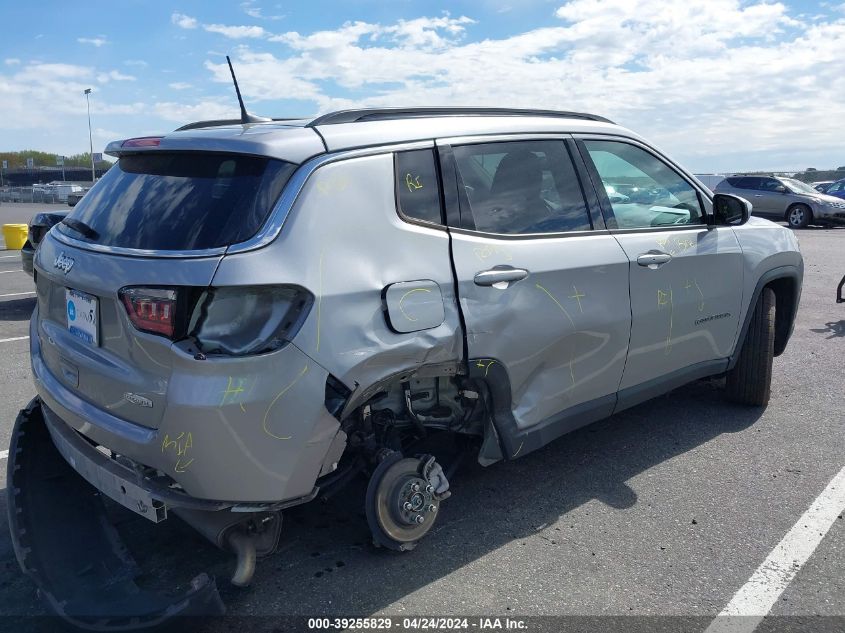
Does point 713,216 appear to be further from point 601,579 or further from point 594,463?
point 601,579

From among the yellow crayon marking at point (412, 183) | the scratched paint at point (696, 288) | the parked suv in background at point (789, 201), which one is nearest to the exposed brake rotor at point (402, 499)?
the yellow crayon marking at point (412, 183)

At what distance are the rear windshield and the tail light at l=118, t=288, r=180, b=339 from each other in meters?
0.19

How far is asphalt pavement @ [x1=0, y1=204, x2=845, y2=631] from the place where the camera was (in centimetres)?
289

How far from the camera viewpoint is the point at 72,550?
2895mm

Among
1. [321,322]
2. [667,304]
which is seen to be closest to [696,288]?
[667,304]

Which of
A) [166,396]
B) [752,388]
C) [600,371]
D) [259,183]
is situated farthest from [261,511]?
[752,388]

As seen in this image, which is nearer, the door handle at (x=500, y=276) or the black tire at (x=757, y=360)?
the door handle at (x=500, y=276)

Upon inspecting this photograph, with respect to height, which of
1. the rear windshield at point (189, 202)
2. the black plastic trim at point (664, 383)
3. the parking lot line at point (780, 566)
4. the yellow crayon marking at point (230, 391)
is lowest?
the parking lot line at point (780, 566)

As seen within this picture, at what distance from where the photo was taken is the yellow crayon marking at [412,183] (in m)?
3.00

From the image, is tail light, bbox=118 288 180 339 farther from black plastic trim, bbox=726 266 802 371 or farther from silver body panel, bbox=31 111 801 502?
black plastic trim, bbox=726 266 802 371

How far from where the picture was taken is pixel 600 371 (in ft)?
12.3

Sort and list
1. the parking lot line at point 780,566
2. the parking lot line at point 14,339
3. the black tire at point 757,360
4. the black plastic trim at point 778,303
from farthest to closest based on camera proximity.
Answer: the parking lot line at point 14,339
the black tire at point 757,360
the black plastic trim at point 778,303
the parking lot line at point 780,566

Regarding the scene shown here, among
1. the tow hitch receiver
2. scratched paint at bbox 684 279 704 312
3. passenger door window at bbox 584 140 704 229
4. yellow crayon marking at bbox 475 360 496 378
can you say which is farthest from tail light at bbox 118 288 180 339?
scratched paint at bbox 684 279 704 312

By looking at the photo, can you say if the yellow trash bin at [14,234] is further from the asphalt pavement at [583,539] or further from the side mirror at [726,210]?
the side mirror at [726,210]
